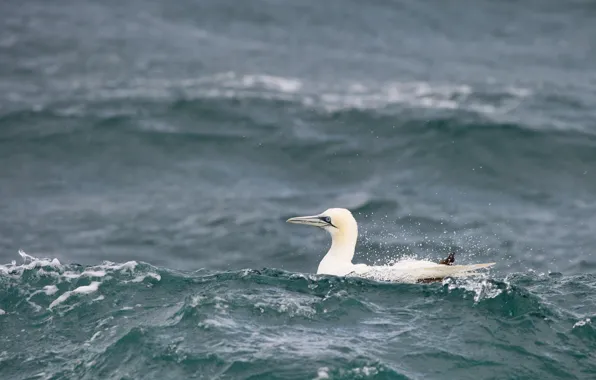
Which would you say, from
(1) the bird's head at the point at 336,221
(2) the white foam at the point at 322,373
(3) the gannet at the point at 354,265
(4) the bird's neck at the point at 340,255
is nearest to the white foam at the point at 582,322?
(3) the gannet at the point at 354,265

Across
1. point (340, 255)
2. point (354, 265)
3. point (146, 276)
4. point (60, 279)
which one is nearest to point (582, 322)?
point (354, 265)

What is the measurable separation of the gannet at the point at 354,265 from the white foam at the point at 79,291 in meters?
3.15

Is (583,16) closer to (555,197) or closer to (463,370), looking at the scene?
(555,197)

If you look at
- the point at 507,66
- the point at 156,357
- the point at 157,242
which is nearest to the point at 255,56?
the point at 507,66

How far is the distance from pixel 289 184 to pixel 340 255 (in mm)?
4965

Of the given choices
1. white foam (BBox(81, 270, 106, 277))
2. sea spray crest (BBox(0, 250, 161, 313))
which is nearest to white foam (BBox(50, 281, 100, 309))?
sea spray crest (BBox(0, 250, 161, 313))

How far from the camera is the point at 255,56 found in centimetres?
2362

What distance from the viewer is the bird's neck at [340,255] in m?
13.7

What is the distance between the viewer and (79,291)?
1228 cm

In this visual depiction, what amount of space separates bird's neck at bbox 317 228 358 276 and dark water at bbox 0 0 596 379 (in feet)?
2.77

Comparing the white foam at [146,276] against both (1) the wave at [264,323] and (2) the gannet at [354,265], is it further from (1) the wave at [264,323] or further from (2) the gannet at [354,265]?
(2) the gannet at [354,265]

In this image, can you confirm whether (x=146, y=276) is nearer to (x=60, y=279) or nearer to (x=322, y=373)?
(x=60, y=279)

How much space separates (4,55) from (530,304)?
16.0 m

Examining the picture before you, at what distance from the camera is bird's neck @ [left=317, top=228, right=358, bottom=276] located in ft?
45.0
